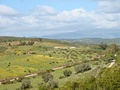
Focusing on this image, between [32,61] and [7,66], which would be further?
[32,61]

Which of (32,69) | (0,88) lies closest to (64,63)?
(32,69)

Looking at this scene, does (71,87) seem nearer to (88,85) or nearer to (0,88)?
(88,85)

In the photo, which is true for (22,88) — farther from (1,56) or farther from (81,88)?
(1,56)

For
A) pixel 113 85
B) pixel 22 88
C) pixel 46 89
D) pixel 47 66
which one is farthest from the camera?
pixel 47 66

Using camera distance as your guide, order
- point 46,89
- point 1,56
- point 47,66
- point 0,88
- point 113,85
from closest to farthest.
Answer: point 113,85 < point 46,89 < point 0,88 < point 47,66 < point 1,56

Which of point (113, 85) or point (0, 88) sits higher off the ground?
point (113, 85)

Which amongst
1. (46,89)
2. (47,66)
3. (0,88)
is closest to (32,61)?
(47,66)

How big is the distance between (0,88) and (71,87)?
114ft

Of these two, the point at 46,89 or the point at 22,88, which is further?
the point at 22,88

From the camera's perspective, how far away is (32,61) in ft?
421

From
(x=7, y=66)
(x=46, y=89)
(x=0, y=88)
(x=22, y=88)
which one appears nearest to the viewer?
(x=46, y=89)

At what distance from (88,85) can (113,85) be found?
4.07 meters

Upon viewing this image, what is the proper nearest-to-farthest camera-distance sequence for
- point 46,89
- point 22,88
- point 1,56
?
point 46,89 < point 22,88 < point 1,56

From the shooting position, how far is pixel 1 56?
147000mm
